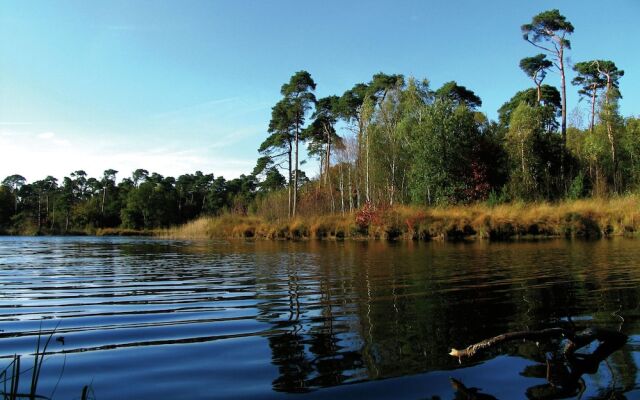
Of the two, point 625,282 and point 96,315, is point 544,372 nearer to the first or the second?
point 96,315

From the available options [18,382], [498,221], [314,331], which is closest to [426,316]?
[314,331]

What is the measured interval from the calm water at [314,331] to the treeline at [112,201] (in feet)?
176

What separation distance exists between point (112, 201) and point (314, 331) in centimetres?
7924

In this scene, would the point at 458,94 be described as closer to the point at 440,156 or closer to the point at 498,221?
the point at 440,156

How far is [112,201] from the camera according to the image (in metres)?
75.1

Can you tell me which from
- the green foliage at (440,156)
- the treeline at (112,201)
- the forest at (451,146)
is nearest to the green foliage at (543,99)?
the forest at (451,146)

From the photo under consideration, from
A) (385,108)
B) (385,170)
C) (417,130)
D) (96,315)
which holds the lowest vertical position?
(96,315)

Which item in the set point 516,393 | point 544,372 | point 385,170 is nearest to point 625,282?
point 544,372

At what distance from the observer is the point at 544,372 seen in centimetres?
271

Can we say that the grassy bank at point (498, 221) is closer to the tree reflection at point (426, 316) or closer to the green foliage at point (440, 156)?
the green foliage at point (440, 156)

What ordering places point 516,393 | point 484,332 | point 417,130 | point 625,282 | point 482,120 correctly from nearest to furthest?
point 516,393 → point 484,332 → point 625,282 → point 417,130 → point 482,120

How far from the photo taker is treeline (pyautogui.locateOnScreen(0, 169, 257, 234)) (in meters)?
67.6

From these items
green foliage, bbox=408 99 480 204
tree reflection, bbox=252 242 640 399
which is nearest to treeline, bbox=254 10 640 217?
green foliage, bbox=408 99 480 204

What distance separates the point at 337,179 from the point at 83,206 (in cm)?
5126
